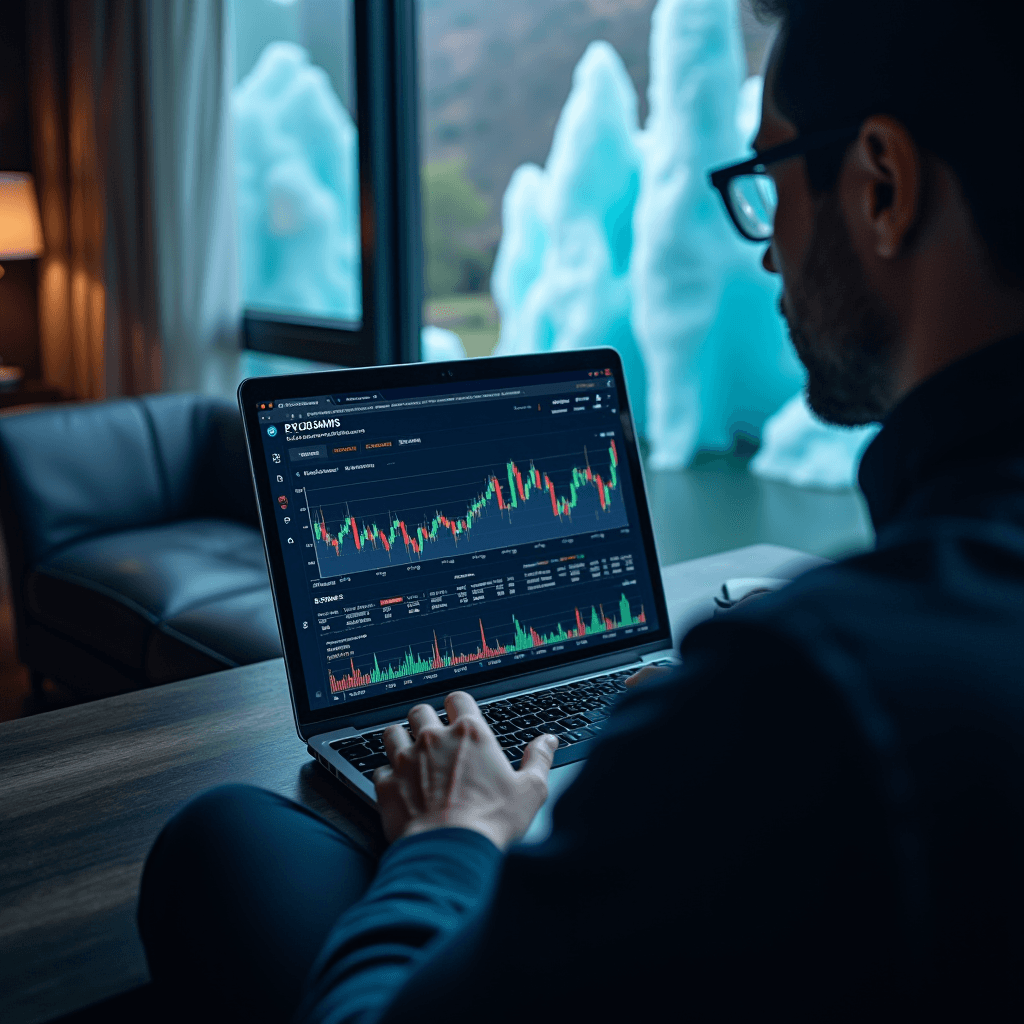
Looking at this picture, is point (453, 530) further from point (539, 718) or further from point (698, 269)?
point (698, 269)

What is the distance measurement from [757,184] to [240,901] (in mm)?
636

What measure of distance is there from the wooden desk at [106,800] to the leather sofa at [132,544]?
102cm

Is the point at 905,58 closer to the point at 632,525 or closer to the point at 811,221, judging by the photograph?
the point at 811,221

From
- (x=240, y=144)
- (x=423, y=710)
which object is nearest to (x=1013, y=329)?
(x=423, y=710)

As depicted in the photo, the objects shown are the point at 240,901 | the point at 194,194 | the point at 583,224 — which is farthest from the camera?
the point at 194,194

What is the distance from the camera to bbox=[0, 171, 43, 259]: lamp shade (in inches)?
157

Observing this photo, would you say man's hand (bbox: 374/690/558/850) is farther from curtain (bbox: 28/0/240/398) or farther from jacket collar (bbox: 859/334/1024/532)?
curtain (bbox: 28/0/240/398)

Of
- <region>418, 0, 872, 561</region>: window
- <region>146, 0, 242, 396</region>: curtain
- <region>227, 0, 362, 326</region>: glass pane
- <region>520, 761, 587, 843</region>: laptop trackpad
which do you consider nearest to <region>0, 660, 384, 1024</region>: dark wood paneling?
<region>520, 761, 587, 843</region>: laptop trackpad

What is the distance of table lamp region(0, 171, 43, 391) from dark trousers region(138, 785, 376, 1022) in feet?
12.5

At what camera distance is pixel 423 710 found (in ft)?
2.55

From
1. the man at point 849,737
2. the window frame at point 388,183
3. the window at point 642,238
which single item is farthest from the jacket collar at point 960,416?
the window frame at point 388,183

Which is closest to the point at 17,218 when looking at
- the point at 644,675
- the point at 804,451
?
the point at 804,451

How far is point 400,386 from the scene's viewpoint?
0.96 metres

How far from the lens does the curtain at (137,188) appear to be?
11.8 ft
